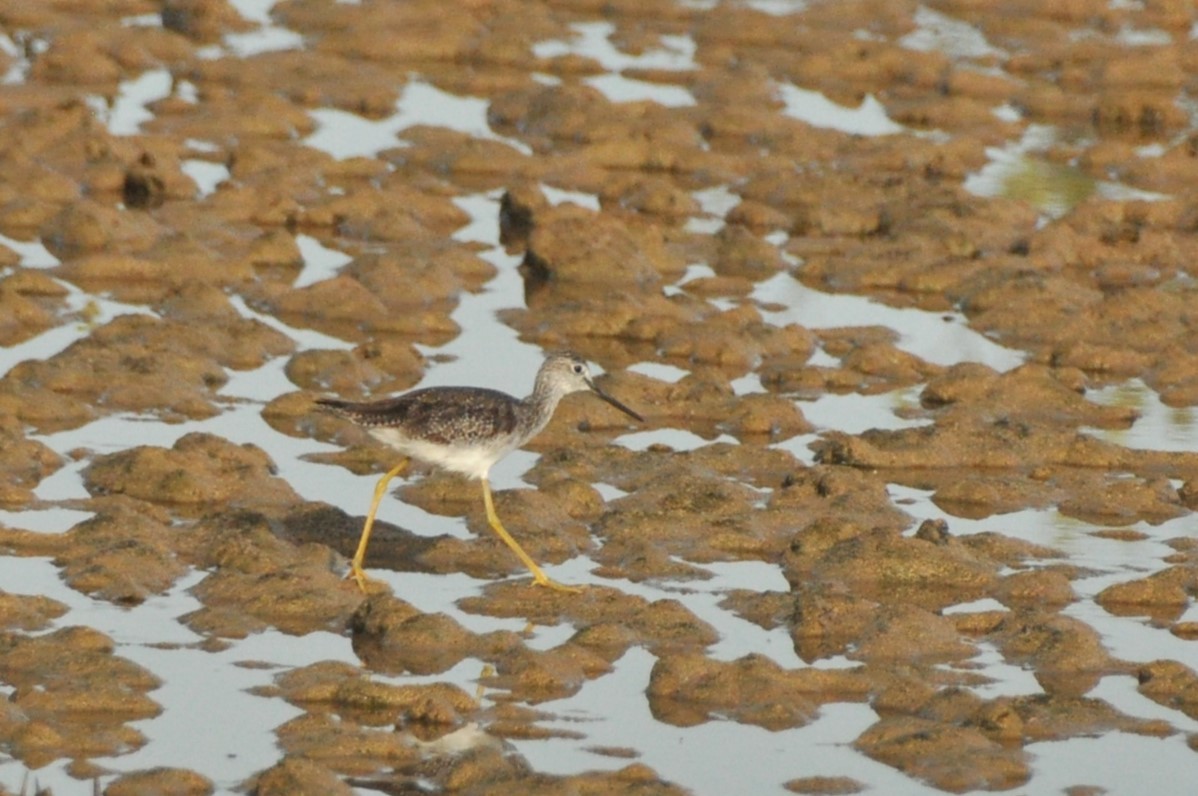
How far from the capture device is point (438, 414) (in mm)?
13859

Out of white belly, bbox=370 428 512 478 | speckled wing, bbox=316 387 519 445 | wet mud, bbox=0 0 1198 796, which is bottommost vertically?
wet mud, bbox=0 0 1198 796

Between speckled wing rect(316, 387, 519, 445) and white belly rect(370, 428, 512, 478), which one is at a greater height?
speckled wing rect(316, 387, 519, 445)

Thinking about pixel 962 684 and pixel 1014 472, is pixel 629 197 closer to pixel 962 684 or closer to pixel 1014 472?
pixel 1014 472

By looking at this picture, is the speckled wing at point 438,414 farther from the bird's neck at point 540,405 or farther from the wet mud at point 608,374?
the wet mud at point 608,374

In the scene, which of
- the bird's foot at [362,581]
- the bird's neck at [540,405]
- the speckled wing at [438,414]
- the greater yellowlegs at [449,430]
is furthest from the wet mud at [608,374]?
the speckled wing at [438,414]

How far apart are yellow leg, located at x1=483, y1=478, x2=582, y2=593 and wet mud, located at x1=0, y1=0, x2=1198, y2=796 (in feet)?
0.44

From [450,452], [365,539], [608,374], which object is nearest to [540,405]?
[450,452]

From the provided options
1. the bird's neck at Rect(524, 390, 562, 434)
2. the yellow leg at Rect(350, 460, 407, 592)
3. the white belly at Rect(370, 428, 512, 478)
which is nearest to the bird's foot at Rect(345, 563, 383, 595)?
the yellow leg at Rect(350, 460, 407, 592)

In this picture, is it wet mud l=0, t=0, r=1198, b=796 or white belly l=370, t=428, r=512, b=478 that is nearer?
wet mud l=0, t=0, r=1198, b=796

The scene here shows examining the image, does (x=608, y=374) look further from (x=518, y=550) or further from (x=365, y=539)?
(x=365, y=539)

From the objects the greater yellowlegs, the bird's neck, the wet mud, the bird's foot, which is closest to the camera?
the wet mud

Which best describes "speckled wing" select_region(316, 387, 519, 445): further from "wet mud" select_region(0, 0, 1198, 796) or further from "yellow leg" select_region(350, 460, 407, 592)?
"wet mud" select_region(0, 0, 1198, 796)

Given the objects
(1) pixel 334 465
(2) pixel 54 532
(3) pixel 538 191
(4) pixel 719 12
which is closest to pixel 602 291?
(3) pixel 538 191

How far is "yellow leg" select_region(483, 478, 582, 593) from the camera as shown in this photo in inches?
538
